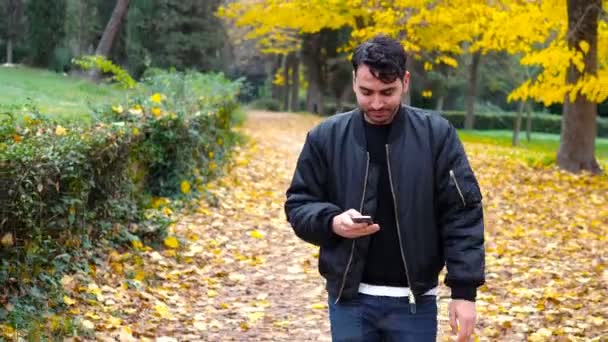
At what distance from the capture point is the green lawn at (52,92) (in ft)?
31.2

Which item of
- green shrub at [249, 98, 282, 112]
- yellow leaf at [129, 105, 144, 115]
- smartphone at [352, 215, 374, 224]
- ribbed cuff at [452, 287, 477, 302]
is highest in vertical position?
smartphone at [352, 215, 374, 224]

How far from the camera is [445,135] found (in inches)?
128

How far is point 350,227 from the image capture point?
2.99 metres

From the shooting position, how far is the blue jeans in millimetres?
3211

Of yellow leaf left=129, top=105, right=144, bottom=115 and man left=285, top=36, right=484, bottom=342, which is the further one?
yellow leaf left=129, top=105, right=144, bottom=115

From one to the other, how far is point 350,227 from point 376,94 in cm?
50

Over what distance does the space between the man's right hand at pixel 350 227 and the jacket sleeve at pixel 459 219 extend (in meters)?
0.32

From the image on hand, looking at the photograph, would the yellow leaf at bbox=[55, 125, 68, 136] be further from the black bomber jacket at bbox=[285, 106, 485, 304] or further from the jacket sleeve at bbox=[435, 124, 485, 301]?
the jacket sleeve at bbox=[435, 124, 485, 301]

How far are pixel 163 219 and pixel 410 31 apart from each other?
13086 millimetres

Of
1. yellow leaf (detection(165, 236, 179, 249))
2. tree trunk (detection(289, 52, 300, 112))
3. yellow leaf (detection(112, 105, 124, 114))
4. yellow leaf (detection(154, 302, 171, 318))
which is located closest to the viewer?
yellow leaf (detection(154, 302, 171, 318))

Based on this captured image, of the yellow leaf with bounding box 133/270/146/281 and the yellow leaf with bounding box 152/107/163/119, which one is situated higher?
the yellow leaf with bounding box 152/107/163/119

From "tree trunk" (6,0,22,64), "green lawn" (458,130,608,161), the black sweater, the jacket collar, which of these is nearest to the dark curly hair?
Result: the jacket collar

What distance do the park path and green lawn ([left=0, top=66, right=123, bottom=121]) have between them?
Result: 1.71 m

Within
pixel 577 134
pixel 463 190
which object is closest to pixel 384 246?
pixel 463 190
